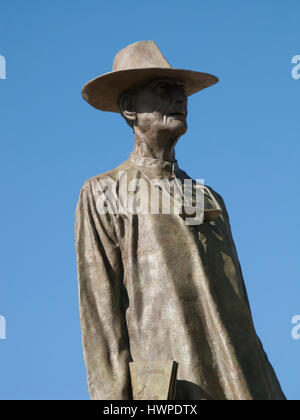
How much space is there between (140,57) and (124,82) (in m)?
0.32

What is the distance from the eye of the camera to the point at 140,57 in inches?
540

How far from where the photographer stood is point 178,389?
493 inches

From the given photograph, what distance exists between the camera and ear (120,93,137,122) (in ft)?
45.0

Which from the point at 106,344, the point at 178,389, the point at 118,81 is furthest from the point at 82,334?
the point at 118,81

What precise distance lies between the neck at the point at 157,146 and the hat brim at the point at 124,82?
0.50 meters

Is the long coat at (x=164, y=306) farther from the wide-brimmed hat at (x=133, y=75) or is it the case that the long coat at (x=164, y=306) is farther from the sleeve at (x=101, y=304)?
the wide-brimmed hat at (x=133, y=75)

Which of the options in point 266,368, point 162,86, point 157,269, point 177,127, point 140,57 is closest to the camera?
point 157,269

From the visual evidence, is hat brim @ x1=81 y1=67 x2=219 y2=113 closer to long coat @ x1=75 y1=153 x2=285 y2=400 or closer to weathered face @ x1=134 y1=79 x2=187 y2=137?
weathered face @ x1=134 y1=79 x2=187 y2=137

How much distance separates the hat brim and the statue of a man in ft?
0.04

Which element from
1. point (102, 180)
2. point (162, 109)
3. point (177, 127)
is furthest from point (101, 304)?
point (162, 109)

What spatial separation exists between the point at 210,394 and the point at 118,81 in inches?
134

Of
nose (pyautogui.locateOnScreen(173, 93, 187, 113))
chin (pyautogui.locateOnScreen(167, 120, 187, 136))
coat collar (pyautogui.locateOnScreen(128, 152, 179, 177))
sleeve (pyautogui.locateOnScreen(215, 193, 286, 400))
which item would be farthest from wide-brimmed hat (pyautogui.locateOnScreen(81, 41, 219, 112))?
sleeve (pyautogui.locateOnScreen(215, 193, 286, 400))

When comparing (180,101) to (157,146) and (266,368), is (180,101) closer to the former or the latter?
(157,146)

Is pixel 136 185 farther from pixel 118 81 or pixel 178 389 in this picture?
pixel 178 389
